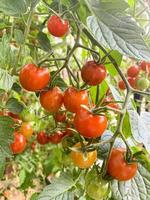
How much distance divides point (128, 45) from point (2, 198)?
145cm

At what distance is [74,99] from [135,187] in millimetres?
178

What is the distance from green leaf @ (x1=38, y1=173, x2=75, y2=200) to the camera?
0.73 m

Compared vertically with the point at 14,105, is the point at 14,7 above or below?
above

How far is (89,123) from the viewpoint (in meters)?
0.66

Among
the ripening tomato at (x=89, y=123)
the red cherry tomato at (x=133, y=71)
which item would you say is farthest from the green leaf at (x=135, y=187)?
the red cherry tomato at (x=133, y=71)

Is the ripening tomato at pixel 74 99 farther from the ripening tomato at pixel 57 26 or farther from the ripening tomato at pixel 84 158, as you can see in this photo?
the ripening tomato at pixel 57 26

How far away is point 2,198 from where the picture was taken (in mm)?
1919

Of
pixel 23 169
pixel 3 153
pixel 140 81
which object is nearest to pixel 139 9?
pixel 140 81

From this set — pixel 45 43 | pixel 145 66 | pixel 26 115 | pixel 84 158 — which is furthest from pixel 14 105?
pixel 145 66

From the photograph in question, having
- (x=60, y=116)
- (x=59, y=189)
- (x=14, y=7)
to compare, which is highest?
(x=14, y=7)

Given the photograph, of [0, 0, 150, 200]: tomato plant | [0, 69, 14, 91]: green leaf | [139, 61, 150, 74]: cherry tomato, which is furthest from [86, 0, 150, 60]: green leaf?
[139, 61, 150, 74]: cherry tomato

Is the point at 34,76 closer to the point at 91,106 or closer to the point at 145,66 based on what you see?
the point at 91,106

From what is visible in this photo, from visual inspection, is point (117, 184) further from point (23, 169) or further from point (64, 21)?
point (23, 169)

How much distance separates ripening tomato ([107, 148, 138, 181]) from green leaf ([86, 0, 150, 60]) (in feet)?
0.53
